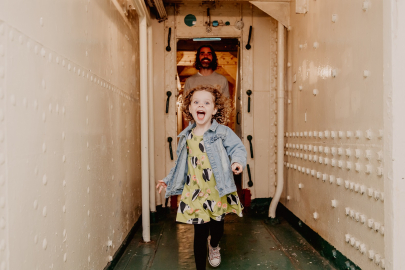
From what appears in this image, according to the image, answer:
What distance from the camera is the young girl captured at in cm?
243

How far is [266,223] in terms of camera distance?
12.9 ft

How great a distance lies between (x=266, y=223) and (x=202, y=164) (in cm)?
181

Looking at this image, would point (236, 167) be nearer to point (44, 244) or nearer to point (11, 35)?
point (44, 244)

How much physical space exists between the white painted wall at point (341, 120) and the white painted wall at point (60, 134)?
1589 mm

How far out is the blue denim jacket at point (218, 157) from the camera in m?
2.44

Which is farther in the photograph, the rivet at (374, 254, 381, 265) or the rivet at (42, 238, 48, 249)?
the rivet at (374, 254, 381, 265)

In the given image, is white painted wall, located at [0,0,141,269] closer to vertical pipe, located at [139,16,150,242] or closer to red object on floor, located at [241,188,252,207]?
vertical pipe, located at [139,16,150,242]

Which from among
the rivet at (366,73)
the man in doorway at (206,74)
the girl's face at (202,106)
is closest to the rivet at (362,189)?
the rivet at (366,73)

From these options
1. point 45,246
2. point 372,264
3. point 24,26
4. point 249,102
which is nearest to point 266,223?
point 249,102

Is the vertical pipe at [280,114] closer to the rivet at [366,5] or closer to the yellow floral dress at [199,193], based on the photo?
the yellow floral dress at [199,193]

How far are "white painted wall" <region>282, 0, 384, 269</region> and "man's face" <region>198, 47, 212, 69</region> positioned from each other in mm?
1294

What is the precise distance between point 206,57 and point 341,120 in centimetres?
253

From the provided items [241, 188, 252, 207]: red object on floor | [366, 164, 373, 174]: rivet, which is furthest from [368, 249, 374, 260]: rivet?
[241, 188, 252, 207]: red object on floor

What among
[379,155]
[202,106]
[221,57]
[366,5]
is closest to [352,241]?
[379,155]
